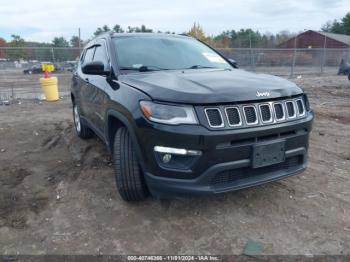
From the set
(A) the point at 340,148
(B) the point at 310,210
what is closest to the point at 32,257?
(B) the point at 310,210

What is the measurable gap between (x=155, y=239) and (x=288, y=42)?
5505cm

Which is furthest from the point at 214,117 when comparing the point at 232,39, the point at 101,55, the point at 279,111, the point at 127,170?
the point at 232,39

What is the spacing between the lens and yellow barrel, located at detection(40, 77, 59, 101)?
10.9 metres

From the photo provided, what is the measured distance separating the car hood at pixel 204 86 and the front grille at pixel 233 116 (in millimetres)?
75

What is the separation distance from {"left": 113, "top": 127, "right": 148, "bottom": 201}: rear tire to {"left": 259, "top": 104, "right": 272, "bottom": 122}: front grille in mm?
1206

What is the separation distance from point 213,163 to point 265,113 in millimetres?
655

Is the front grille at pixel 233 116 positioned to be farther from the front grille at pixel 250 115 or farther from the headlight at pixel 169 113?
the headlight at pixel 169 113

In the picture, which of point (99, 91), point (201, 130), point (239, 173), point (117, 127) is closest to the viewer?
point (201, 130)

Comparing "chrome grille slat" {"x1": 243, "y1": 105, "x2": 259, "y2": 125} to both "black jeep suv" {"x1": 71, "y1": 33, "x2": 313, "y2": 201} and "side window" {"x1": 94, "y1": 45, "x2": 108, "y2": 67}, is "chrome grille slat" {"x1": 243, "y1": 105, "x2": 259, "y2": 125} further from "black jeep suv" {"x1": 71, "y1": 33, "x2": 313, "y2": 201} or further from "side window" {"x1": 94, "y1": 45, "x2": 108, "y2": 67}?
"side window" {"x1": 94, "y1": 45, "x2": 108, "y2": 67}

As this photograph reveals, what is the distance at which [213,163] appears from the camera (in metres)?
2.75

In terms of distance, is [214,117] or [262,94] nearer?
[214,117]

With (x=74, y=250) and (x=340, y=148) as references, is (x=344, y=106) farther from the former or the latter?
(x=74, y=250)

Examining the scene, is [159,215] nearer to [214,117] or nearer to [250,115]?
[214,117]

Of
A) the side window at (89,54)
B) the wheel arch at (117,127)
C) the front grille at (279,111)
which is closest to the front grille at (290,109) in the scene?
the front grille at (279,111)
